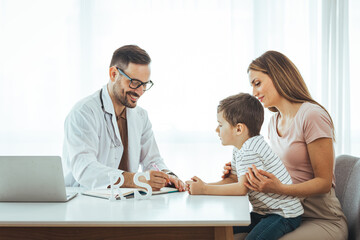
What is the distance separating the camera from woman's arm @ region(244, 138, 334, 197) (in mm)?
1746

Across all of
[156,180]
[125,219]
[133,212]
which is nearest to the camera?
[125,219]

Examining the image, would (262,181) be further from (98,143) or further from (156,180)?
(98,143)

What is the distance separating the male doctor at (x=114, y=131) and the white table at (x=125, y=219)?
400 millimetres

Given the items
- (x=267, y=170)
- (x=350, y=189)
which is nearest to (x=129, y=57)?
(x=267, y=170)

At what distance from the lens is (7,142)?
12.6 ft

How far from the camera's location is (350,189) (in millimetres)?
1980

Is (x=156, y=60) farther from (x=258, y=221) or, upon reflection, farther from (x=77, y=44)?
(x=258, y=221)

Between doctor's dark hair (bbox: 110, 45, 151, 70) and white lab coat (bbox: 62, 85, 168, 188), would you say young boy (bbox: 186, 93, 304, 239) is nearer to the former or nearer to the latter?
white lab coat (bbox: 62, 85, 168, 188)

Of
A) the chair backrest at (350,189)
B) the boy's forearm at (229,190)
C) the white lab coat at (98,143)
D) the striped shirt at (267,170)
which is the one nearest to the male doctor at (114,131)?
the white lab coat at (98,143)

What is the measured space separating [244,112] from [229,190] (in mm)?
346

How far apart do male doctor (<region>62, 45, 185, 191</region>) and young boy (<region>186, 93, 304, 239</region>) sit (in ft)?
1.05

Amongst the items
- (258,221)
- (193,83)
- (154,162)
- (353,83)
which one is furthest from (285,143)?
(353,83)

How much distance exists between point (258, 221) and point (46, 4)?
2.87 meters

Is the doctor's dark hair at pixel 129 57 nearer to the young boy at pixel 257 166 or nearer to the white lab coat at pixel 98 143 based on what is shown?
the white lab coat at pixel 98 143
